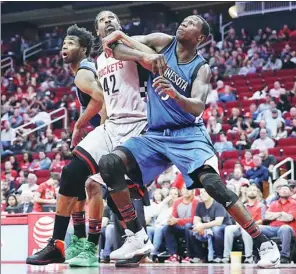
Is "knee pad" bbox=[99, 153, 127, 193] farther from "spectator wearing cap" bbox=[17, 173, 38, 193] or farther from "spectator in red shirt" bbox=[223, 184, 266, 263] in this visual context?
"spectator wearing cap" bbox=[17, 173, 38, 193]

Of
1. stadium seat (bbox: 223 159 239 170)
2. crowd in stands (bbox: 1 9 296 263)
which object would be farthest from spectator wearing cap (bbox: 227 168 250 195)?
stadium seat (bbox: 223 159 239 170)

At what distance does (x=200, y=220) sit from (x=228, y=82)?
963 cm

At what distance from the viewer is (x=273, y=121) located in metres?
14.7

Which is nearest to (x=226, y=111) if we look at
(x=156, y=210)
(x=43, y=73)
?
(x=156, y=210)

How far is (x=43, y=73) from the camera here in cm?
2436

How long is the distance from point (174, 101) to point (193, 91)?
0.17m

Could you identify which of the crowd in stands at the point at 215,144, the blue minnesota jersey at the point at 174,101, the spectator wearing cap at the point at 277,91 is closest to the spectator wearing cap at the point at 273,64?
the crowd in stands at the point at 215,144

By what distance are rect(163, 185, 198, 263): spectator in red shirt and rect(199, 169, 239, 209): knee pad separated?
5.08m

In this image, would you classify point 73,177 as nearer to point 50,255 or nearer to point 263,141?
point 50,255

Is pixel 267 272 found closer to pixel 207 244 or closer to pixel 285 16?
pixel 207 244

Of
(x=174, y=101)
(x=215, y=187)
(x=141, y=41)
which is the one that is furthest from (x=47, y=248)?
(x=141, y=41)

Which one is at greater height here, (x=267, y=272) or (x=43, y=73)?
(x=43, y=73)

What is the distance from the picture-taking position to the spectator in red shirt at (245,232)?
9593 millimetres

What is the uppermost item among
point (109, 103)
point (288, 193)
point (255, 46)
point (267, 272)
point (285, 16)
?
point (285, 16)
